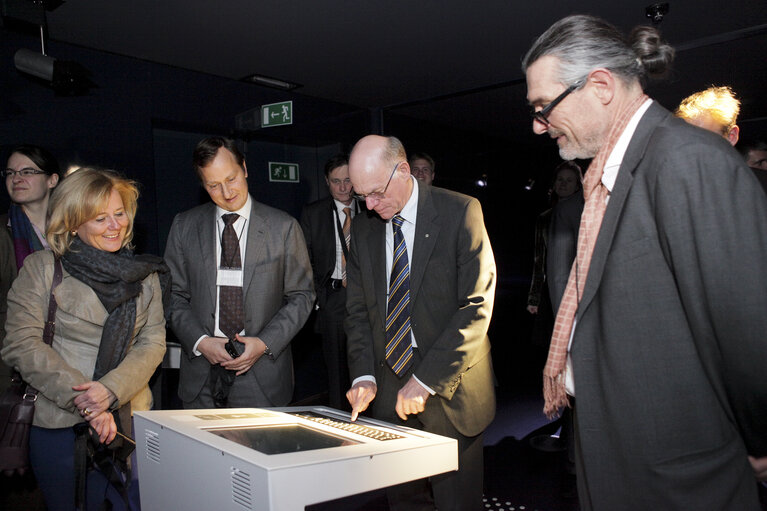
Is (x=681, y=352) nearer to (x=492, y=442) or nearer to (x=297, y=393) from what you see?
(x=492, y=442)

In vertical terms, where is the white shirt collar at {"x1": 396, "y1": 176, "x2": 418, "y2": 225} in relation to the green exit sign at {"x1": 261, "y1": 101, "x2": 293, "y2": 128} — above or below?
below

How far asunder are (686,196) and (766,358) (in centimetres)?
30

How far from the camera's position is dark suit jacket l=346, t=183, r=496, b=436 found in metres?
1.80

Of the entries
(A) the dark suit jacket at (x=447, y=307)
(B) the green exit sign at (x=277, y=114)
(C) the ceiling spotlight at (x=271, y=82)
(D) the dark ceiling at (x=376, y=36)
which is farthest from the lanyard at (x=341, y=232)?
(C) the ceiling spotlight at (x=271, y=82)

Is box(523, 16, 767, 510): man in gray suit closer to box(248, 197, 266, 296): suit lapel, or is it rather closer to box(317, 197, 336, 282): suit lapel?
box(248, 197, 266, 296): suit lapel

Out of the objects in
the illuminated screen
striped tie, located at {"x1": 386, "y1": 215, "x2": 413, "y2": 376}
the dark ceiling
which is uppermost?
the dark ceiling

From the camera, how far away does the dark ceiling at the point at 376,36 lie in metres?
3.35

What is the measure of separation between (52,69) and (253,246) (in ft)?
6.42

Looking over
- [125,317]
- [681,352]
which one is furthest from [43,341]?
[681,352]

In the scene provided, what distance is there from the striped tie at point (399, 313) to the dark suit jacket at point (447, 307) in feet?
0.09

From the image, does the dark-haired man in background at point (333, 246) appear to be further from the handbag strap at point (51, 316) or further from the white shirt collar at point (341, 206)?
the handbag strap at point (51, 316)

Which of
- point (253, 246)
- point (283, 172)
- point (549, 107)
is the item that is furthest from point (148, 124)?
point (549, 107)

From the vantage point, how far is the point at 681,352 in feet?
3.24

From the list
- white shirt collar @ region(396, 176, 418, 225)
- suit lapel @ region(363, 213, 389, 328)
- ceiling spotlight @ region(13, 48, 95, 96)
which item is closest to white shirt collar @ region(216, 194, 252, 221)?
suit lapel @ region(363, 213, 389, 328)
